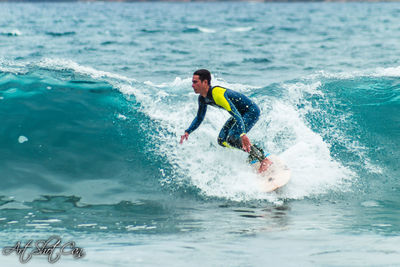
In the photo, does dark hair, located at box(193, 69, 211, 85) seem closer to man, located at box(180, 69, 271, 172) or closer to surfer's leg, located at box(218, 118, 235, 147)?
man, located at box(180, 69, 271, 172)

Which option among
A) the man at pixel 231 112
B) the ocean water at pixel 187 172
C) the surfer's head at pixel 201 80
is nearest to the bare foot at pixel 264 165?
the man at pixel 231 112

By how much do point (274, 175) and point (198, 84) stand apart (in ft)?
6.10

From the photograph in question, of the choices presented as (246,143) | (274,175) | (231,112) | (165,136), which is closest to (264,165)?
(274,175)

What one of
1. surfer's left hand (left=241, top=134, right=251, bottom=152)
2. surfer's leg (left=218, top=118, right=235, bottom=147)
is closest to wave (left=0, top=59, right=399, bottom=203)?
surfer's leg (left=218, top=118, right=235, bottom=147)

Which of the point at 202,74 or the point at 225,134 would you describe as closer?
the point at 202,74

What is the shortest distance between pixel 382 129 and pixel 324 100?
5.03ft

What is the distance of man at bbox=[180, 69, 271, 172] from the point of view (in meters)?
7.41

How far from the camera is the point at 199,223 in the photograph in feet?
21.6

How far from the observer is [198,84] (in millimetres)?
7359

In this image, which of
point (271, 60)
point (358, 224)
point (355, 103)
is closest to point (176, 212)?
point (358, 224)

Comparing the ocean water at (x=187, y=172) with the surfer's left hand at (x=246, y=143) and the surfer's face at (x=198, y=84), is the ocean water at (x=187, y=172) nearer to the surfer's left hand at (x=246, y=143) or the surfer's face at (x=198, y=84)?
the surfer's left hand at (x=246, y=143)

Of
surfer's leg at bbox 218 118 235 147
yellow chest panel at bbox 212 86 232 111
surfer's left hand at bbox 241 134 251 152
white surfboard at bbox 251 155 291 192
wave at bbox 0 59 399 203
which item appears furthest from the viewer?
wave at bbox 0 59 399 203

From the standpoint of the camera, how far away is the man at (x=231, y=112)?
7.41 m

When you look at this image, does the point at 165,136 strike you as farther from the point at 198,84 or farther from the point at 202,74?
the point at 202,74
